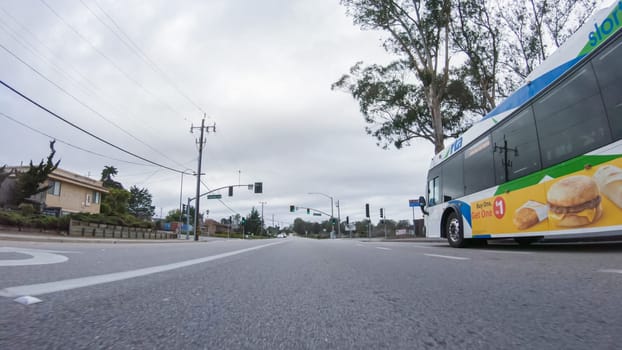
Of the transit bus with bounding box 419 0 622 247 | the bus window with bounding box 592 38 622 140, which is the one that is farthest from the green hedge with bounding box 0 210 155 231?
the bus window with bounding box 592 38 622 140

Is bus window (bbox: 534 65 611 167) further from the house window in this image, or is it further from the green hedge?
the house window

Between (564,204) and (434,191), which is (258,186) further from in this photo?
(564,204)

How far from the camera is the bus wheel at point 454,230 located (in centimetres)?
945

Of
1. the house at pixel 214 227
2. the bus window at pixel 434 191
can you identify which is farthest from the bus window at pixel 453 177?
the house at pixel 214 227

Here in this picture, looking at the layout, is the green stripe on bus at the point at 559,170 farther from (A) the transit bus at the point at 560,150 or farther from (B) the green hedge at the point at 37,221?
(B) the green hedge at the point at 37,221

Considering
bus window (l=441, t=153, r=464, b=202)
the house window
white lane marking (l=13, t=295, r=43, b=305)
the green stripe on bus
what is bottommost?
white lane marking (l=13, t=295, r=43, b=305)

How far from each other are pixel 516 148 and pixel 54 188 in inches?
1396

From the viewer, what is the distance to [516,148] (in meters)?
7.10

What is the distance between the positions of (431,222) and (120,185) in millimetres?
72819

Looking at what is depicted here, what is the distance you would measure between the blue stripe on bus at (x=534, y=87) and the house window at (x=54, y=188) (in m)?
34.4

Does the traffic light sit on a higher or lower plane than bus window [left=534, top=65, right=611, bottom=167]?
higher

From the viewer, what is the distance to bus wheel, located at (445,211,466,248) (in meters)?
9.45

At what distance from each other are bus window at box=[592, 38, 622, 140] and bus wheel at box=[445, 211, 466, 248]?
5.00 meters

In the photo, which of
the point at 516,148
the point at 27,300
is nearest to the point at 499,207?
the point at 516,148
